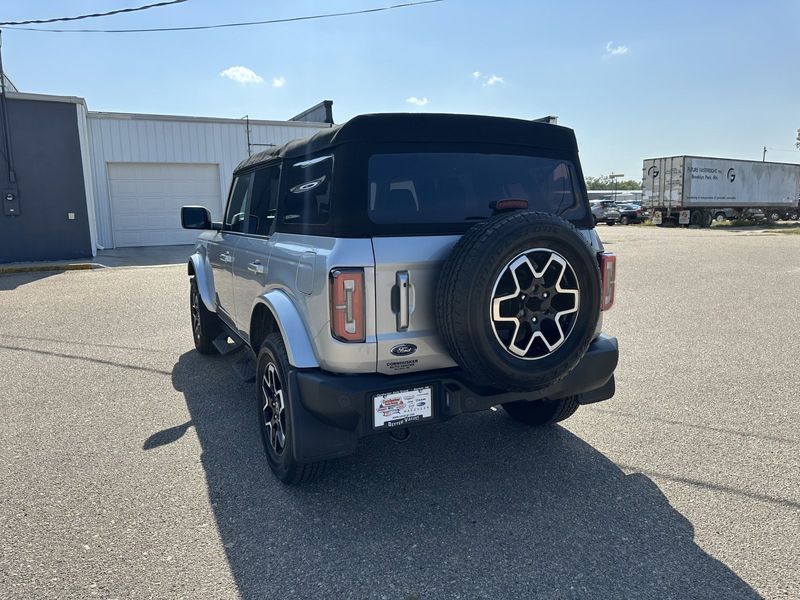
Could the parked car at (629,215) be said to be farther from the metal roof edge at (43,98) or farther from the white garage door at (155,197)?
the metal roof edge at (43,98)

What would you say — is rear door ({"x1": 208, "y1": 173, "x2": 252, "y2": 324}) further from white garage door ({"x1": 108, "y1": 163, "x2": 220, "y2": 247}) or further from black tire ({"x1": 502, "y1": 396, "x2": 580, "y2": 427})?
white garage door ({"x1": 108, "y1": 163, "x2": 220, "y2": 247})

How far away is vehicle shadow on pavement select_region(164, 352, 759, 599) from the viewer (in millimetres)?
2414

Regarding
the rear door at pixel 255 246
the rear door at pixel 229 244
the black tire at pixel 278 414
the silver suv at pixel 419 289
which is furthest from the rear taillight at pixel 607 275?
the rear door at pixel 229 244

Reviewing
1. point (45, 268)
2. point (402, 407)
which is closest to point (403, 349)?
point (402, 407)

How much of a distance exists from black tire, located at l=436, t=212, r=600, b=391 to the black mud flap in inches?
26.8

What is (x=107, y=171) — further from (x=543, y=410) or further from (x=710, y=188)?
(x=710, y=188)

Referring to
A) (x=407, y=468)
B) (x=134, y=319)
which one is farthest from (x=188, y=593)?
(x=134, y=319)

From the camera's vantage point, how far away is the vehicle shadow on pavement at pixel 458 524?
241 centimetres

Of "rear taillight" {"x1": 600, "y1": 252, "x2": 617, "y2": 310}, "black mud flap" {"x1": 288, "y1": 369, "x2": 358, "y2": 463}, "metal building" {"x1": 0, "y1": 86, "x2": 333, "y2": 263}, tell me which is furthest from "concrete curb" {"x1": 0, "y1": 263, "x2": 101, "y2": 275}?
"rear taillight" {"x1": 600, "y1": 252, "x2": 617, "y2": 310}

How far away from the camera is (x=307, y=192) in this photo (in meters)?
3.25

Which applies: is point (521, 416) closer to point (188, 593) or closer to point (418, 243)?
point (418, 243)

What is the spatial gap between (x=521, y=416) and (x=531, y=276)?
1608 mm

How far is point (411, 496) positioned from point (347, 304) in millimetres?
1155

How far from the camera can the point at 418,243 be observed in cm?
285
